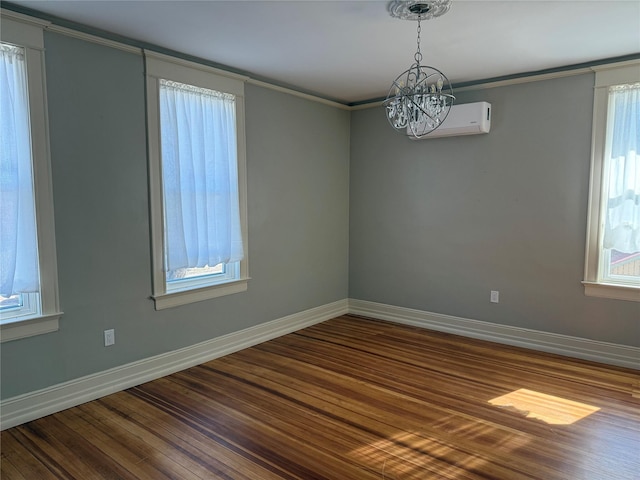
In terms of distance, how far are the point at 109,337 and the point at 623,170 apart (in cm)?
426

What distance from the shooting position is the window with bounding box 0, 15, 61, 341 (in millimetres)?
2482

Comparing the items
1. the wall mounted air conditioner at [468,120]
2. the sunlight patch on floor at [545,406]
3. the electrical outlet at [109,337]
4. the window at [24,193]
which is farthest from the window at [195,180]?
the sunlight patch on floor at [545,406]

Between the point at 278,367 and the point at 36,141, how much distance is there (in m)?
2.39

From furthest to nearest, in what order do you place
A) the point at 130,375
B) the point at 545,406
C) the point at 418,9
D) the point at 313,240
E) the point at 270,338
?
the point at 313,240 < the point at 270,338 < the point at 130,375 < the point at 545,406 < the point at 418,9

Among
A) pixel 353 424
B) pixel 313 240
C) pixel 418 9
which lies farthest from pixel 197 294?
pixel 418 9

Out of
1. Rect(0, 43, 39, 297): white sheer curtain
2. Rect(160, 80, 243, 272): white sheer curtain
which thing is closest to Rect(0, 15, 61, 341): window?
Rect(0, 43, 39, 297): white sheer curtain

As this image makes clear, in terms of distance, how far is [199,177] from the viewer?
347cm

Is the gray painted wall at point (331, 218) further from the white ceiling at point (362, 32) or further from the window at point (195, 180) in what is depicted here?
the white ceiling at point (362, 32)

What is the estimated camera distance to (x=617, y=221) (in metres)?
3.48

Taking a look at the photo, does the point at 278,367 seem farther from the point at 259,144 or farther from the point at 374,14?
the point at 374,14

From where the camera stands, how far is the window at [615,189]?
3.40 meters

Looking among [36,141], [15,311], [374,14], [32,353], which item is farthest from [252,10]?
[32,353]

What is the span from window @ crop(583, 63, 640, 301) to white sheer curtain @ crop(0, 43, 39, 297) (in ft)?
14.0

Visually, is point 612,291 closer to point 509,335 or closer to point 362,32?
point 509,335
